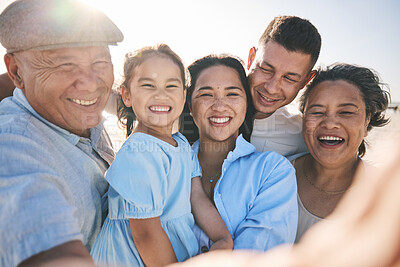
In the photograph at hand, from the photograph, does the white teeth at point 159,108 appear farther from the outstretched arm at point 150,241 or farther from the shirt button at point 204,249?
the shirt button at point 204,249

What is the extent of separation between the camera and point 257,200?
85.6 inches

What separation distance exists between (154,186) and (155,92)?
976mm

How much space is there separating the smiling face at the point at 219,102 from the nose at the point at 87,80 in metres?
1.07

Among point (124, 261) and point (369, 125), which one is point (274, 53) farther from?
point (124, 261)

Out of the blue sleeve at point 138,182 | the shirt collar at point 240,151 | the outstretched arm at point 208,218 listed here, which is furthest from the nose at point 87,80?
the shirt collar at point 240,151

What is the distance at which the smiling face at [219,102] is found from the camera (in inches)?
102

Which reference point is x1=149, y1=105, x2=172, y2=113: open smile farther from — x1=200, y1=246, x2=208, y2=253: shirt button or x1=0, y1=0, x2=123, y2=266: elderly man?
x1=200, y1=246, x2=208, y2=253: shirt button

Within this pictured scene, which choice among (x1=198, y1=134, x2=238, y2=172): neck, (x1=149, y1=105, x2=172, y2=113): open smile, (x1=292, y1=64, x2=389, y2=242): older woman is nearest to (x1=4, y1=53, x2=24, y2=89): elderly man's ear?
(x1=149, y1=105, x2=172, y2=113): open smile

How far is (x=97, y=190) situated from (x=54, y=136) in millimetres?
561

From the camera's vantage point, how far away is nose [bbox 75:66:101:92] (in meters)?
2.01

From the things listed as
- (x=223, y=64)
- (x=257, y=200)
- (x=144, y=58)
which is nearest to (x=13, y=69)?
(x=144, y=58)

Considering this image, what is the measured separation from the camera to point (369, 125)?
2.98 m

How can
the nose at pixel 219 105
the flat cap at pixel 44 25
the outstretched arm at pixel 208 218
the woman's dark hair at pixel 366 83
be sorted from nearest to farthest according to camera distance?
the flat cap at pixel 44 25 < the outstretched arm at pixel 208 218 < the nose at pixel 219 105 < the woman's dark hair at pixel 366 83

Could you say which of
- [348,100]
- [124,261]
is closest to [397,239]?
[124,261]
